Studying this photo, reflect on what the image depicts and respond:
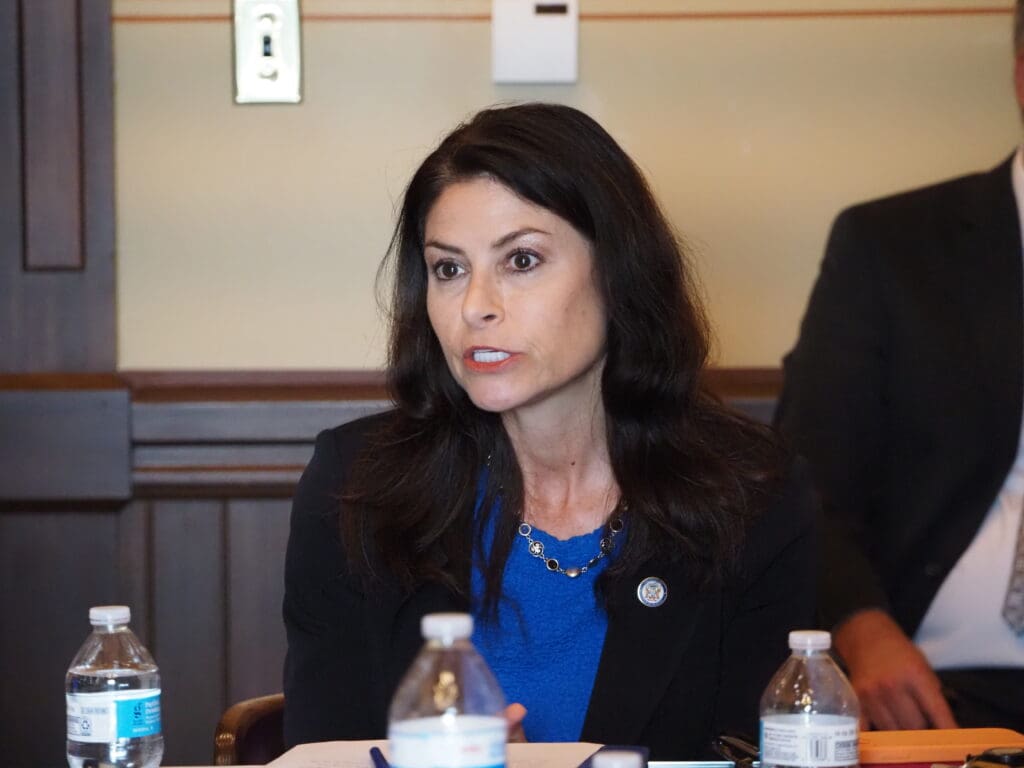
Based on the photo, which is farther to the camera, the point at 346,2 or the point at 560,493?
the point at 346,2

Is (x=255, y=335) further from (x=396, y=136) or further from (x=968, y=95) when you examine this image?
(x=968, y=95)

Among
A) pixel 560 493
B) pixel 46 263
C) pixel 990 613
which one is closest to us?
pixel 560 493

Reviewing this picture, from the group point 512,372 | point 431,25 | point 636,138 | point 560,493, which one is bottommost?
point 560,493

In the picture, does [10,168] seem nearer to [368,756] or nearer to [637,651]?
[637,651]

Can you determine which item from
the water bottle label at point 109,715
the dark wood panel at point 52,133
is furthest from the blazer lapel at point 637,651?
the dark wood panel at point 52,133

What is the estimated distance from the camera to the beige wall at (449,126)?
2.79m

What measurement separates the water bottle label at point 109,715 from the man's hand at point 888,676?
3.89 feet

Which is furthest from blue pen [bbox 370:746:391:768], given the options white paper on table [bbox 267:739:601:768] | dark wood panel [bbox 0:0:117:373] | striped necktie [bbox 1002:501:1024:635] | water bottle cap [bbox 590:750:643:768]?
dark wood panel [bbox 0:0:117:373]

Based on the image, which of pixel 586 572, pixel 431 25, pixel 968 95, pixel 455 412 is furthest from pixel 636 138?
pixel 586 572

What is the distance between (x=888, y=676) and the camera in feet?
7.37

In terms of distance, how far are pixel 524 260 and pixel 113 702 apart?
0.89m

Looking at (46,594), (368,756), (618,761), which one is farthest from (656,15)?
(618,761)

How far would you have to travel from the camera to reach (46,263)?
2773 mm

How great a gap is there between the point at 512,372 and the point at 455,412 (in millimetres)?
219
